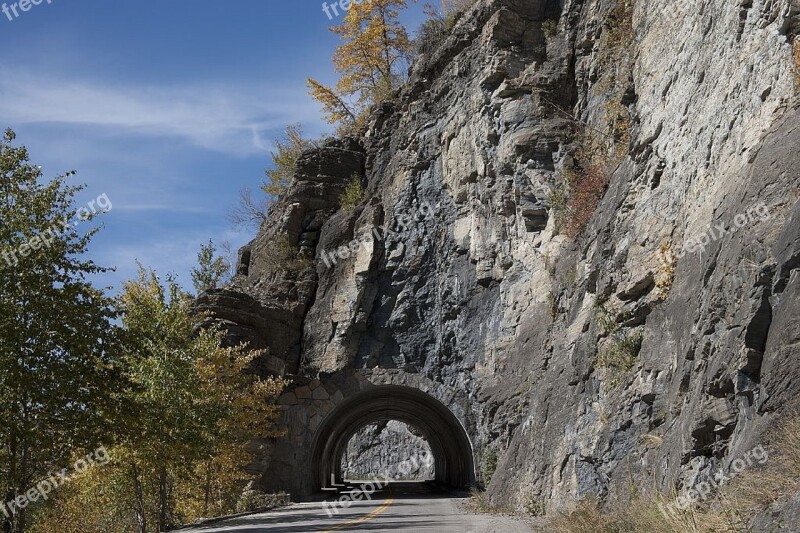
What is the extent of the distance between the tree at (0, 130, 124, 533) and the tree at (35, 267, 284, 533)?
0.95m

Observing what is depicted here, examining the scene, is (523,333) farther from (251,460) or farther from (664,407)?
(664,407)

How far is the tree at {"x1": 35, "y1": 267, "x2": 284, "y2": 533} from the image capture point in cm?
1678

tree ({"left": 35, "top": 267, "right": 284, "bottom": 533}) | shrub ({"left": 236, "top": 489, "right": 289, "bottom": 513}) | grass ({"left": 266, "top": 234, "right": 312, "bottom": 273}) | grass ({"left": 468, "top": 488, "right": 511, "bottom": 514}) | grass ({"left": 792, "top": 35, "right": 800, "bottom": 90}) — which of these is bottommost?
grass ({"left": 468, "top": 488, "right": 511, "bottom": 514})

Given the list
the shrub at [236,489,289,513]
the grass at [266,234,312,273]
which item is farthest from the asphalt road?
the grass at [266,234,312,273]

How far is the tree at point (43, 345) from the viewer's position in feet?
41.1

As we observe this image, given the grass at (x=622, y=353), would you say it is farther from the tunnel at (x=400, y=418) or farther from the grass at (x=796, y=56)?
the tunnel at (x=400, y=418)

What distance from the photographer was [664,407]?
12.8 meters

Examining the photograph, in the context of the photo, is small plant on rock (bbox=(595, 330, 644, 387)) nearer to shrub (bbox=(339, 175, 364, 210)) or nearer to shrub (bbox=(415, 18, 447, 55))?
shrub (bbox=(339, 175, 364, 210))

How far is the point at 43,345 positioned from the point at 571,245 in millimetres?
14492

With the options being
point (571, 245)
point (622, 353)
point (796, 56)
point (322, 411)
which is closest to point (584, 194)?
point (571, 245)

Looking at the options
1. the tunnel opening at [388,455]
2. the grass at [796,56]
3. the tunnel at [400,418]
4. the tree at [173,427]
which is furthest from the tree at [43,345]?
the tunnel opening at [388,455]

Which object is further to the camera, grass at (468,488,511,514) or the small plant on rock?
grass at (468,488,511,514)

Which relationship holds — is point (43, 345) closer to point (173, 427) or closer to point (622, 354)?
point (173, 427)

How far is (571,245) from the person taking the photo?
22.5m
